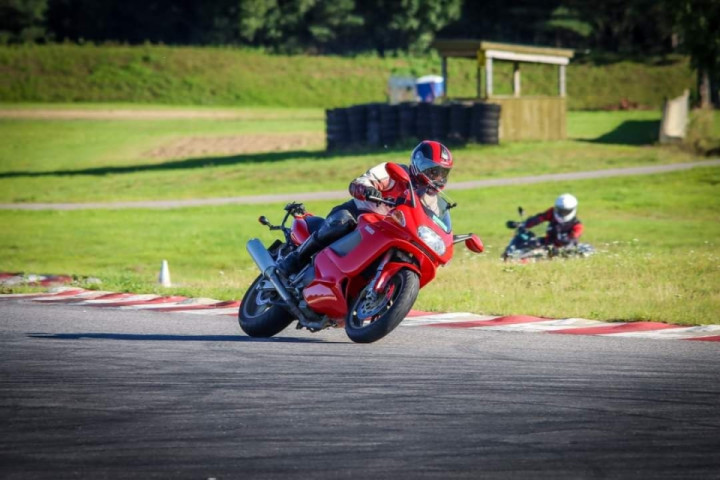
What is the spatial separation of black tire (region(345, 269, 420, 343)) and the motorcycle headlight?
0.77 feet

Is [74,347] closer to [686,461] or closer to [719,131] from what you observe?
[686,461]

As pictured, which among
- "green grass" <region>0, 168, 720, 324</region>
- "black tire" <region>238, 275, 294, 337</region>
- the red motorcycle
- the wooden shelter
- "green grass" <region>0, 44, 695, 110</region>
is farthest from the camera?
"green grass" <region>0, 44, 695, 110</region>

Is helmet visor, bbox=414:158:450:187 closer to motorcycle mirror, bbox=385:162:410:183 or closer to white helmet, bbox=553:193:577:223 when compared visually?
motorcycle mirror, bbox=385:162:410:183

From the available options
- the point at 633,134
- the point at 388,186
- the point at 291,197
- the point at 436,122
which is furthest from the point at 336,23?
the point at 388,186

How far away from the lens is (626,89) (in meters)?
68.7

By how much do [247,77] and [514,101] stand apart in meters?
38.6

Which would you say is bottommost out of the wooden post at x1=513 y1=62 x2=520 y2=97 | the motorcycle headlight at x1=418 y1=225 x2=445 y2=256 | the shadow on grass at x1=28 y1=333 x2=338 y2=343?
the shadow on grass at x1=28 y1=333 x2=338 y2=343

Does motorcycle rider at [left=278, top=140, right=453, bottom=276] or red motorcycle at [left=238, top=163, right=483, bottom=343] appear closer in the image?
red motorcycle at [left=238, top=163, right=483, bottom=343]

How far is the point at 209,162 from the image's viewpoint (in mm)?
40625

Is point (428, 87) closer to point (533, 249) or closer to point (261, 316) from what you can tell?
point (533, 249)

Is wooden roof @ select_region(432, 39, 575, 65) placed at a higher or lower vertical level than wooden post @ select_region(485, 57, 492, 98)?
higher

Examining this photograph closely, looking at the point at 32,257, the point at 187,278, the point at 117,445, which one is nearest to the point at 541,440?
the point at 117,445

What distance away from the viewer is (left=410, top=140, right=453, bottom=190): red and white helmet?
351 inches

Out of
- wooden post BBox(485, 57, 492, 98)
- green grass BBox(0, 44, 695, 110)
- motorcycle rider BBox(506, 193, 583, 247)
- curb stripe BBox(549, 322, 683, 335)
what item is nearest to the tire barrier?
wooden post BBox(485, 57, 492, 98)
